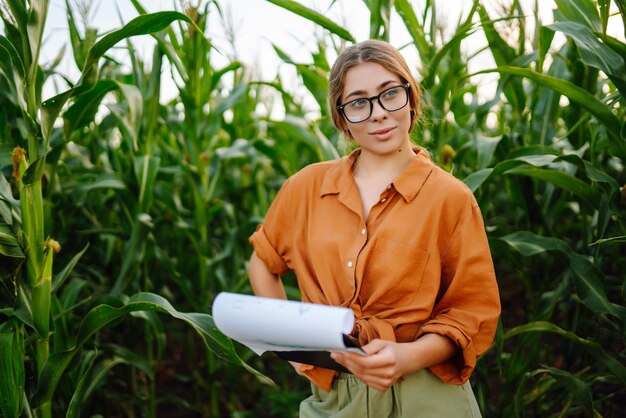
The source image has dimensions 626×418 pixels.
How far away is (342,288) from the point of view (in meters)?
1.29

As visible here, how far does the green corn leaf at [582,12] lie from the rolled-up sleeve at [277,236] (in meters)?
0.98

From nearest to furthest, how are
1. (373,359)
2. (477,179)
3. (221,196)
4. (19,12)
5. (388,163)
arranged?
(373,359) → (388,163) → (19,12) → (477,179) → (221,196)

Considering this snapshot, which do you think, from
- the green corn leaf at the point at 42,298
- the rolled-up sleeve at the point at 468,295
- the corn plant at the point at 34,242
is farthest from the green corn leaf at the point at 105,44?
the rolled-up sleeve at the point at 468,295

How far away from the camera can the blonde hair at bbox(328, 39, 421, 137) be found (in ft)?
4.13

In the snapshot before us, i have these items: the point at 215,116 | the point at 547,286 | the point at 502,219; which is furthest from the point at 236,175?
the point at 547,286

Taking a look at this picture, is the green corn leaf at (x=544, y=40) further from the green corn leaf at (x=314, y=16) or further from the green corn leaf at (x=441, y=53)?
the green corn leaf at (x=314, y=16)

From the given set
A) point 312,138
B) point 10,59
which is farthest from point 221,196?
point 10,59

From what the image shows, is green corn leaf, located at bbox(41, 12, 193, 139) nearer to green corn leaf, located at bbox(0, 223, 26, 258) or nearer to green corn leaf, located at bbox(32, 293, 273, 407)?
green corn leaf, located at bbox(0, 223, 26, 258)

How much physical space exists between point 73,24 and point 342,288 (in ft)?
4.55

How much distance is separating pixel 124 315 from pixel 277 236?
48cm

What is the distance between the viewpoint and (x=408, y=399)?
1.24m

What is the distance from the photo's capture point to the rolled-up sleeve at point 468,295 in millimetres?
1201

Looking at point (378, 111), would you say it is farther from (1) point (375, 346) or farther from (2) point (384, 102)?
(1) point (375, 346)

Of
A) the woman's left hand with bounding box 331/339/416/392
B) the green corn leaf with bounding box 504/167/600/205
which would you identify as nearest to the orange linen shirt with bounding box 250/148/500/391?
the woman's left hand with bounding box 331/339/416/392
